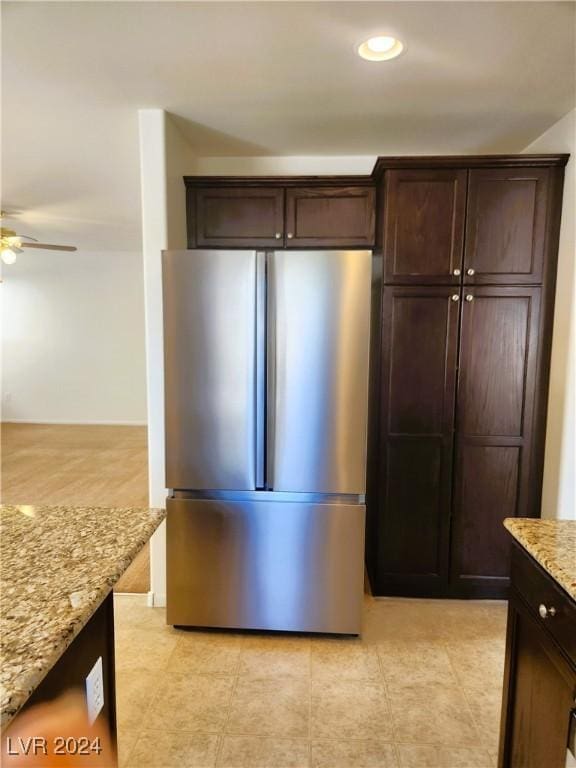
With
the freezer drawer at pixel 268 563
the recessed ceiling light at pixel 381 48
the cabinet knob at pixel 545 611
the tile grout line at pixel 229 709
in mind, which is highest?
the recessed ceiling light at pixel 381 48

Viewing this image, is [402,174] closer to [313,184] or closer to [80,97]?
[313,184]

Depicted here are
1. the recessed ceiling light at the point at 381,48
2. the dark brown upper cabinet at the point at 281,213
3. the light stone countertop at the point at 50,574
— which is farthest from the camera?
the dark brown upper cabinet at the point at 281,213

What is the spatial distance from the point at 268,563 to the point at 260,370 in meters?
0.89

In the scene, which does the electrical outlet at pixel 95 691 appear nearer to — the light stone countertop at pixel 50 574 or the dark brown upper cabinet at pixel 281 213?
the light stone countertop at pixel 50 574

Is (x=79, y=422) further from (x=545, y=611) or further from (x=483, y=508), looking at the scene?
(x=545, y=611)

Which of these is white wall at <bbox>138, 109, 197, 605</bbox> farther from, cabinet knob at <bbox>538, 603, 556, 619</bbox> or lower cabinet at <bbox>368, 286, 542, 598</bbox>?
cabinet knob at <bbox>538, 603, 556, 619</bbox>

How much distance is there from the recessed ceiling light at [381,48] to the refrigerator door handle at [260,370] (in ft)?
2.71

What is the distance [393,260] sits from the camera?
235 centimetres

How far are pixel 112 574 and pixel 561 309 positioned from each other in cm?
230

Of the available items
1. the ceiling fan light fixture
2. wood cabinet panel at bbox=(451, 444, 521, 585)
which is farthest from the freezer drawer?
the ceiling fan light fixture

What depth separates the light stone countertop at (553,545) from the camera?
3.36ft

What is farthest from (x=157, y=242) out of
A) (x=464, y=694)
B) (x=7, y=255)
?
(x=464, y=694)

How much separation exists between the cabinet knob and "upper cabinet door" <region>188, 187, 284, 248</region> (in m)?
2.12

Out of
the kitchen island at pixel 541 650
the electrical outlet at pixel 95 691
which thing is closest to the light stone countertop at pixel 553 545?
the kitchen island at pixel 541 650
